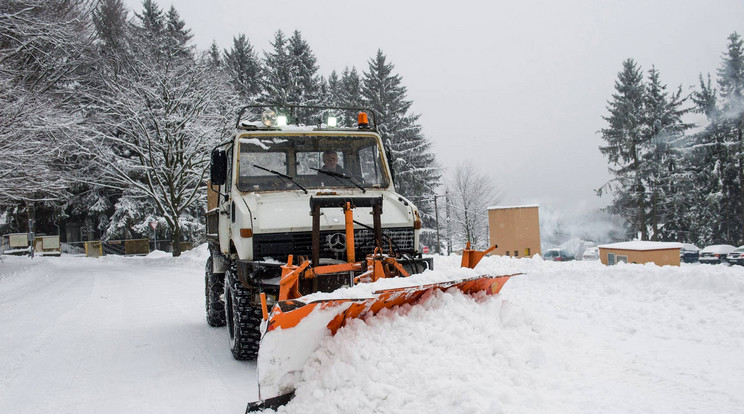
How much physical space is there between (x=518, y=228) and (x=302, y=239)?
51.1 feet

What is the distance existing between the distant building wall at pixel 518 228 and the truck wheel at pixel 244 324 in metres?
15.1

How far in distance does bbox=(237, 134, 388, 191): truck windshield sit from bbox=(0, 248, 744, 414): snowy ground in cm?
181

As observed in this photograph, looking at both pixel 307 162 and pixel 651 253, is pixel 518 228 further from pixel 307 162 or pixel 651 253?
pixel 307 162

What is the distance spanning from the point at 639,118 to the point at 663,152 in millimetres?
2645

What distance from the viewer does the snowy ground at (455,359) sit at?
10.1 ft

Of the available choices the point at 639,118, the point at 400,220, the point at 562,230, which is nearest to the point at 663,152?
the point at 639,118

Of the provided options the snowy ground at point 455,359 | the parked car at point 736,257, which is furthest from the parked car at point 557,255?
the snowy ground at point 455,359

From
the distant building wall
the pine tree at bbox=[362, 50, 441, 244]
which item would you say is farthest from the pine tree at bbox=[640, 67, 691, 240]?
the distant building wall

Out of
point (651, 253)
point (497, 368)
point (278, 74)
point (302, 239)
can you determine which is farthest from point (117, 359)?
point (278, 74)

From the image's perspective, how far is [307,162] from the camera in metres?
5.36

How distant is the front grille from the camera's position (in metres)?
4.47

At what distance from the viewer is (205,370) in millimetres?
4789

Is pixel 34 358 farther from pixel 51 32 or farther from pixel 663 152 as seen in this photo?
pixel 663 152

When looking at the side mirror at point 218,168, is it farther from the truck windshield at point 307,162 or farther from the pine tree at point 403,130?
the pine tree at point 403,130
